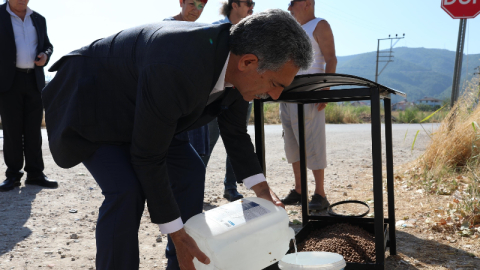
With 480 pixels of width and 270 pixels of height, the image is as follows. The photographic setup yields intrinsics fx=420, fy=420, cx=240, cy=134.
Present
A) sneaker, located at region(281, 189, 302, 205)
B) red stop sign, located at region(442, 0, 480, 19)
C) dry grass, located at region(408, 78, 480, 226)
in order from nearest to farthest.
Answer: sneaker, located at region(281, 189, 302, 205) < dry grass, located at region(408, 78, 480, 226) < red stop sign, located at region(442, 0, 480, 19)

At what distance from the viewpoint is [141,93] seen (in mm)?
1622

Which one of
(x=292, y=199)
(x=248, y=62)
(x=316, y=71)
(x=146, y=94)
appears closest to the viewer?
(x=146, y=94)

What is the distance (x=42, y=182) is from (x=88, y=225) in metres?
1.73

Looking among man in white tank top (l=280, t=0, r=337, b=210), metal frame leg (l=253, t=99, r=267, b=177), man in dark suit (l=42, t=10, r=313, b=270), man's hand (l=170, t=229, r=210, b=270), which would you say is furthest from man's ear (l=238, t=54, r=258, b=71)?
man in white tank top (l=280, t=0, r=337, b=210)

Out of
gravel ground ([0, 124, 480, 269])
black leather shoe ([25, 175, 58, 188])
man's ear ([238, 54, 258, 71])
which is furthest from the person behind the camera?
black leather shoe ([25, 175, 58, 188])

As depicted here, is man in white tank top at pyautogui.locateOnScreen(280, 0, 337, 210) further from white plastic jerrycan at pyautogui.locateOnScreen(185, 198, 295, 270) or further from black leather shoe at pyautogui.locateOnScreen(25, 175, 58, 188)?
black leather shoe at pyautogui.locateOnScreen(25, 175, 58, 188)

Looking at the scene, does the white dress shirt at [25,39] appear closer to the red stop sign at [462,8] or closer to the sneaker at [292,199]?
the sneaker at [292,199]

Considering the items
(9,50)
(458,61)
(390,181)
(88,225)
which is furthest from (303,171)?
(458,61)

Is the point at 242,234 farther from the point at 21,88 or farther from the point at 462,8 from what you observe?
the point at 462,8

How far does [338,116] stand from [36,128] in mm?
16845

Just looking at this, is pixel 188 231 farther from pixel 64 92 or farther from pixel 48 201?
pixel 48 201

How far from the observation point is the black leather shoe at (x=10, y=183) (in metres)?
4.65

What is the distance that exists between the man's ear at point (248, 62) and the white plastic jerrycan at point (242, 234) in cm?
71

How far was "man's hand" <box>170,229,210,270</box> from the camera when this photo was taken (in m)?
1.78
